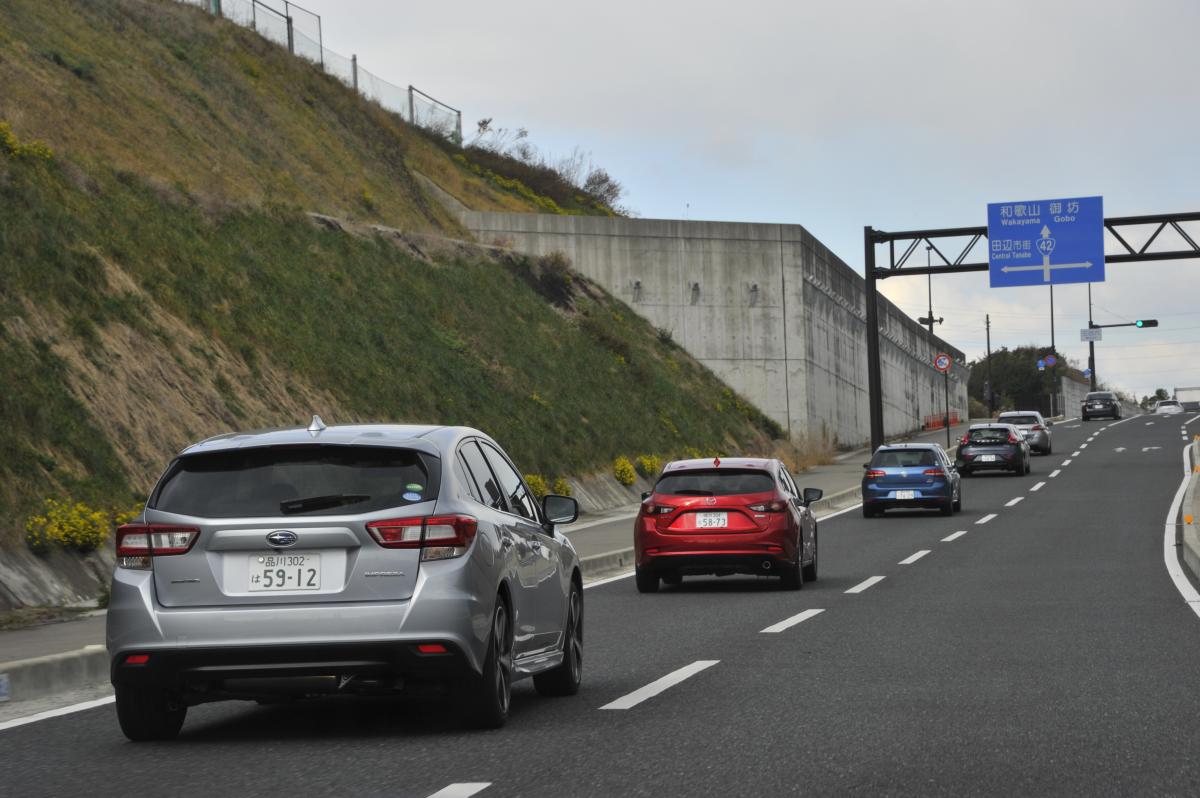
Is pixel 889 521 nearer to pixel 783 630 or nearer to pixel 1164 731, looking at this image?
pixel 783 630

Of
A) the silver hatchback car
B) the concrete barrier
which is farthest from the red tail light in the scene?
the silver hatchback car

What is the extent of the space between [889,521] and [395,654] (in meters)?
23.9

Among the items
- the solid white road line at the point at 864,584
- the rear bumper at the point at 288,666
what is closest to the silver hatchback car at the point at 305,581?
the rear bumper at the point at 288,666

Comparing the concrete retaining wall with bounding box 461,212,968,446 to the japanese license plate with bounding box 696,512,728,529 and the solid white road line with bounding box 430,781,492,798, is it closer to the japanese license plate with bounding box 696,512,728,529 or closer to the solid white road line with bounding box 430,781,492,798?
the japanese license plate with bounding box 696,512,728,529

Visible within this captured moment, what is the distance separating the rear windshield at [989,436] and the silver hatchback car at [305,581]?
37822mm

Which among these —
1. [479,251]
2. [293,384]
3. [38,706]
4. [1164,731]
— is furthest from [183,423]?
[479,251]

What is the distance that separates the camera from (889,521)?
30344 millimetres

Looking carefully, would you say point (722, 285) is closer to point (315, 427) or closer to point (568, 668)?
point (568, 668)

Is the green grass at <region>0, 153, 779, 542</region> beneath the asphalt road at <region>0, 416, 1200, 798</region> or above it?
above

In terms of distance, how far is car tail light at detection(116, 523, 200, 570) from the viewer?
757cm

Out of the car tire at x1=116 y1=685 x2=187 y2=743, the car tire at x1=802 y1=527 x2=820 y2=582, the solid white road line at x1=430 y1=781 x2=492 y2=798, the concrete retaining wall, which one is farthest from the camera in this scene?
the concrete retaining wall

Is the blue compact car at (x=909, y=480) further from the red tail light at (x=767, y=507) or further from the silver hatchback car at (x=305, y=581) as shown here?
the silver hatchback car at (x=305, y=581)

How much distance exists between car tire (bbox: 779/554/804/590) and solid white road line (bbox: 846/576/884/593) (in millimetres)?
603

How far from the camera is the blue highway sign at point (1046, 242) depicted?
4494cm
